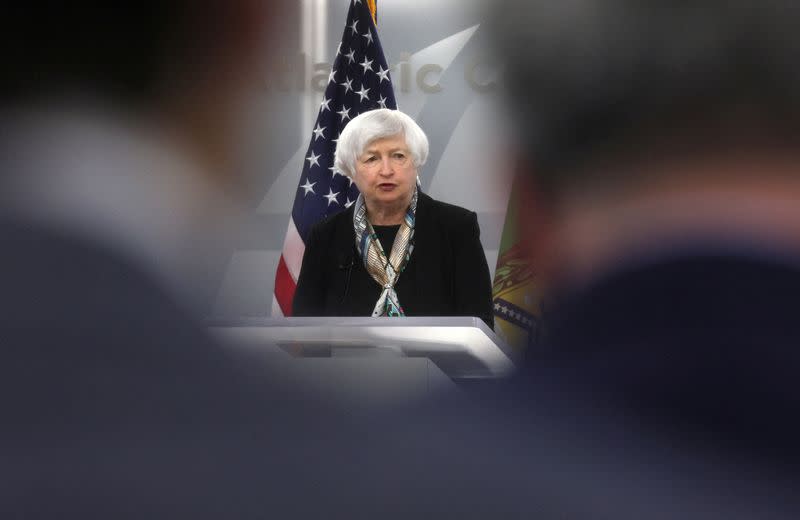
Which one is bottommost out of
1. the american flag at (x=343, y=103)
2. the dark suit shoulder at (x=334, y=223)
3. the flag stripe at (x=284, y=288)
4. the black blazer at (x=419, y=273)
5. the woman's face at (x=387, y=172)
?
the black blazer at (x=419, y=273)

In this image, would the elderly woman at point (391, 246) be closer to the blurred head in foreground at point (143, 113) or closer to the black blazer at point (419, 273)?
the black blazer at point (419, 273)

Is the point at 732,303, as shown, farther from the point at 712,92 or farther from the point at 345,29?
the point at 345,29

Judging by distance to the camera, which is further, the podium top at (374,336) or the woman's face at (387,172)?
the woman's face at (387,172)

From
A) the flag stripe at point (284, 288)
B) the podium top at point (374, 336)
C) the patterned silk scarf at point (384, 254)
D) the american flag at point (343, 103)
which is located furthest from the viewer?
the american flag at point (343, 103)

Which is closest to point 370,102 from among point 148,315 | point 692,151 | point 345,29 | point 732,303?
point 345,29

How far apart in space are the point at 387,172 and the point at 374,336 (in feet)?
3.10

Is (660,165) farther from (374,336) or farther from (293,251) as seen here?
(374,336)

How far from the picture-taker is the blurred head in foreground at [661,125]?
3650 millimetres

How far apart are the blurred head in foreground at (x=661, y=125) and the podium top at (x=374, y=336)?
2426 millimetres

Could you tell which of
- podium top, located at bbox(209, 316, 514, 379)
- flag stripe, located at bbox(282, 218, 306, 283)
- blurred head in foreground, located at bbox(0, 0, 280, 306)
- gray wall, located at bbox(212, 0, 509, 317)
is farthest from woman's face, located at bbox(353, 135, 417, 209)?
blurred head in foreground, located at bbox(0, 0, 280, 306)

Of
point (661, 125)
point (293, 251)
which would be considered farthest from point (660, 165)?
point (293, 251)

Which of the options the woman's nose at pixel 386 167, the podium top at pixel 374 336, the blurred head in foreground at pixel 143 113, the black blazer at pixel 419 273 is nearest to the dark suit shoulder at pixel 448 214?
the black blazer at pixel 419 273

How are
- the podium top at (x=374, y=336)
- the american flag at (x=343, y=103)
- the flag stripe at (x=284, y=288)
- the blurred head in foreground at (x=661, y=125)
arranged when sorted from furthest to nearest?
the blurred head in foreground at (x=661, y=125), the american flag at (x=343, y=103), the flag stripe at (x=284, y=288), the podium top at (x=374, y=336)

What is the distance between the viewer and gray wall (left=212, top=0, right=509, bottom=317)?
12.0 ft
